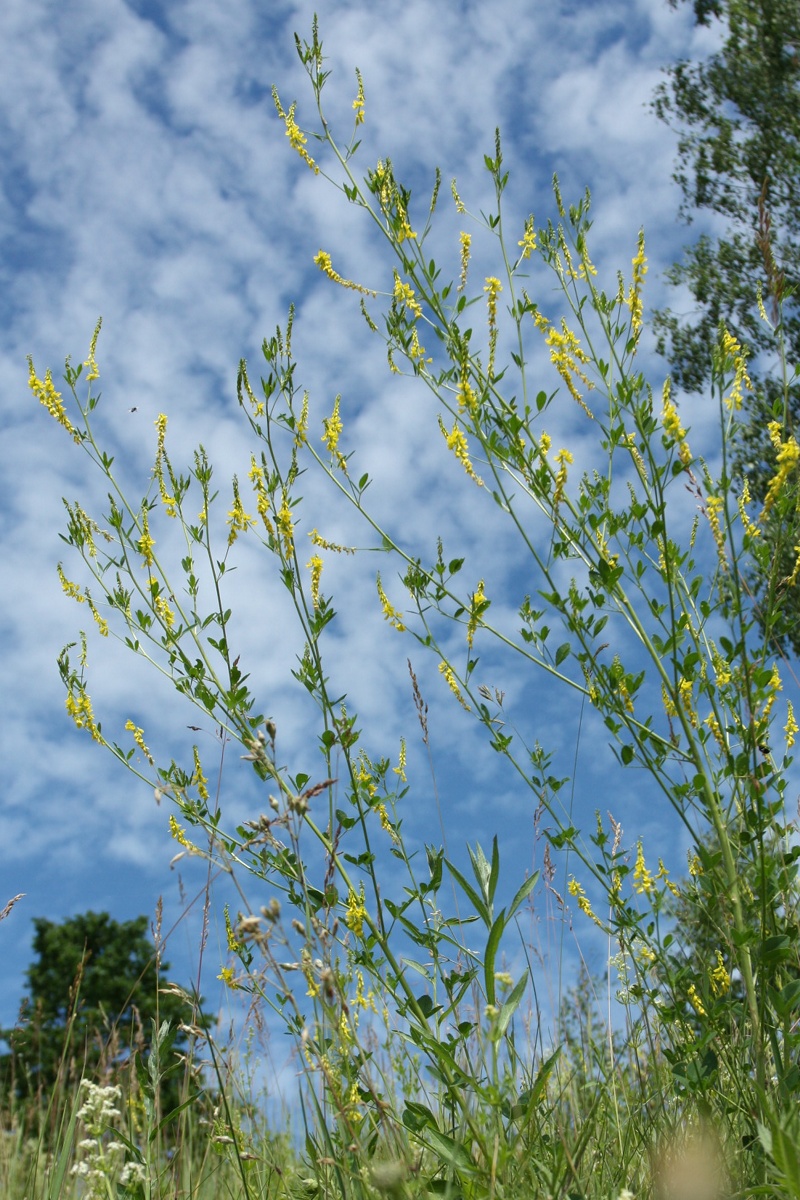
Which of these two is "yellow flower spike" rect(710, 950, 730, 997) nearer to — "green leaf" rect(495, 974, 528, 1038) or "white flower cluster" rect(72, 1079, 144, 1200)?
"green leaf" rect(495, 974, 528, 1038)

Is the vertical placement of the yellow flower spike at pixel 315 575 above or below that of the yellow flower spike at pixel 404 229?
below

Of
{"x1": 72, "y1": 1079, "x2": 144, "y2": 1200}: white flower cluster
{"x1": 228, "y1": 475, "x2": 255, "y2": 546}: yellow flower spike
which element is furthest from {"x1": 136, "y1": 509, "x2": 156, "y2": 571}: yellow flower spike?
{"x1": 72, "y1": 1079, "x2": 144, "y2": 1200}: white flower cluster

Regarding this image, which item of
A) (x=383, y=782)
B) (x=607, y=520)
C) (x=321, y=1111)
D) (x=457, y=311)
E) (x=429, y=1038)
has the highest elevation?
(x=457, y=311)

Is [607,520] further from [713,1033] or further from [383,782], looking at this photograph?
[713,1033]

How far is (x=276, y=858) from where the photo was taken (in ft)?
8.03

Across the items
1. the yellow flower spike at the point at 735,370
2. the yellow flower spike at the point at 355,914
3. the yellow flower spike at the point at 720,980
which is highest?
the yellow flower spike at the point at 735,370

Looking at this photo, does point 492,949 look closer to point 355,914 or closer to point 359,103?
point 355,914

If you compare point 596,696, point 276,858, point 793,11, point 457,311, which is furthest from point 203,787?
point 793,11

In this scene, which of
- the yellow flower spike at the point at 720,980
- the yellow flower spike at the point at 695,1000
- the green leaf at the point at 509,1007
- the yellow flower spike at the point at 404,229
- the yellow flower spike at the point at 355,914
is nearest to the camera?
the green leaf at the point at 509,1007

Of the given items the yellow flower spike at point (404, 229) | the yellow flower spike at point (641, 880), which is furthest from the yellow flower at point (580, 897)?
the yellow flower spike at point (404, 229)

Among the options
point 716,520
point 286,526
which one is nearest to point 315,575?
point 286,526

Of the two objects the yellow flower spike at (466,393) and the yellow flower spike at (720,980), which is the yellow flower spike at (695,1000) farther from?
the yellow flower spike at (466,393)

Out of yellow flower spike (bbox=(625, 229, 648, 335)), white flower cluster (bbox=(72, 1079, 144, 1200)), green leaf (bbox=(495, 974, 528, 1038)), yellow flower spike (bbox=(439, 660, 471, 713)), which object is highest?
yellow flower spike (bbox=(625, 229, 648, 335))

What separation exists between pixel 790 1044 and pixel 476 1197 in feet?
2.54
